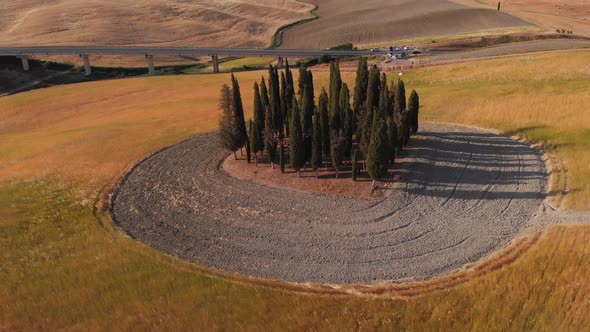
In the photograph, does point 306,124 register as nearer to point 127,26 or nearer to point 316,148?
point 316,148

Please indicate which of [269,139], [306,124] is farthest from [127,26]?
[306,124]

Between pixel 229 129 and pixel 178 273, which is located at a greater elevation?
pixel 229 129

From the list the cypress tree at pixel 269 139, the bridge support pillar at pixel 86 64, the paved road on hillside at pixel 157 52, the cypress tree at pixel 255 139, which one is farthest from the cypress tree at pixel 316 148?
the bridge support pillar at pixel 86 64

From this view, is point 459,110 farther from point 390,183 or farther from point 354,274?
point 354,274

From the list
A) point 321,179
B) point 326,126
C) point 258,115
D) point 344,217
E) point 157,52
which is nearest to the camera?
point 344,217

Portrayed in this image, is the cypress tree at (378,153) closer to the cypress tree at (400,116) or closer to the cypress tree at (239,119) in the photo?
the cypress tree at (400,116)

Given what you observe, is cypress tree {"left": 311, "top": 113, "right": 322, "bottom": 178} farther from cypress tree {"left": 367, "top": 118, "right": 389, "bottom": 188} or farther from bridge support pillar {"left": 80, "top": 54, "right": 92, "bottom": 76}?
bridge support pillar {"left": 80, "top": 54, "right": 92, "bottom": 76}

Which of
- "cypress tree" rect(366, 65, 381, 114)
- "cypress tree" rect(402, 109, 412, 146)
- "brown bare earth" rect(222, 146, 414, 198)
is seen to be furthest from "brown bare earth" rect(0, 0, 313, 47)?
"brown bare earth" rect(222, 146, 414, 198)
